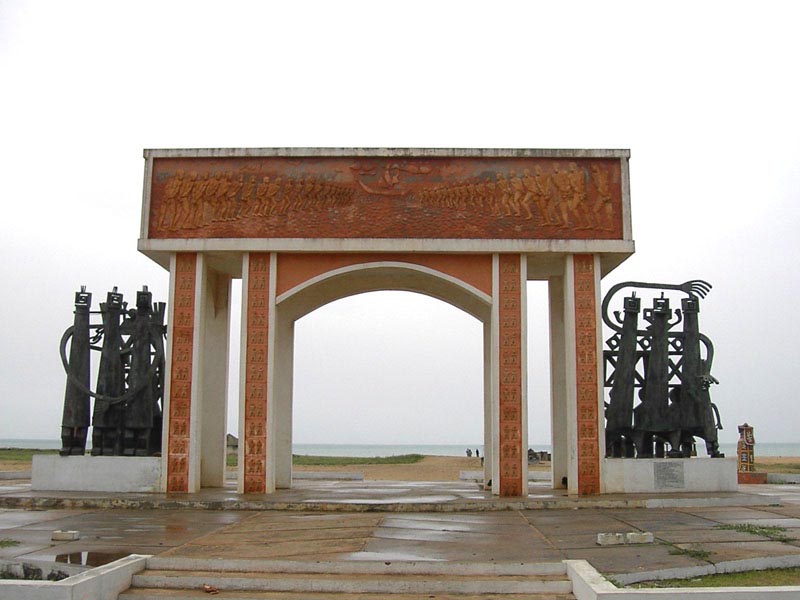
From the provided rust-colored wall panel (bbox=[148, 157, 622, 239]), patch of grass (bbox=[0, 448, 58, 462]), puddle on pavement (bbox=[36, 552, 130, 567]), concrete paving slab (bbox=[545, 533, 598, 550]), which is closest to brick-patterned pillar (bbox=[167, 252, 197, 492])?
rust-colored wall panel (bbox=[148, 157, 622, 239])

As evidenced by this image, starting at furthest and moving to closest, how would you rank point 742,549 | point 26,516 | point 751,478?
point 751,478
point 26,516
point 742,549

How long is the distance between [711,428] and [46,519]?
37.6ft

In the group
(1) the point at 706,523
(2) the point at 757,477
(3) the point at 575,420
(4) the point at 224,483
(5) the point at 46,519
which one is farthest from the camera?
(2) the point at 757,477

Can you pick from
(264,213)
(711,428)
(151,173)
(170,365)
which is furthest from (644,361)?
(151,173)

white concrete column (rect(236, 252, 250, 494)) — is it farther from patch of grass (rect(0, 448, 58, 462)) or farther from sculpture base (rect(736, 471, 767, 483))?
patch of grass (rect(0, 448, 58, 462))

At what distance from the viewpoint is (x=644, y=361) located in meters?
16.3

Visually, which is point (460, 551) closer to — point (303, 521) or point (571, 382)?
point (303, 521)

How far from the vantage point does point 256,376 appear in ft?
51.2

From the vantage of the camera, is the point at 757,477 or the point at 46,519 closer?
the point at 46,519

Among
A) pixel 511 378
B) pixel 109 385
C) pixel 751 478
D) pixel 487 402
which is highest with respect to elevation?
pixel 511 378

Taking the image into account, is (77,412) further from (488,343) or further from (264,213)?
(488,343)

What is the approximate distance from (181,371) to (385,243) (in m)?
4.40

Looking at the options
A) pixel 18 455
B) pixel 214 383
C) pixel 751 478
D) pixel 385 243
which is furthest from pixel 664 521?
pixel 18 455

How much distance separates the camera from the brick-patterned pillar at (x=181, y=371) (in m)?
15.4
